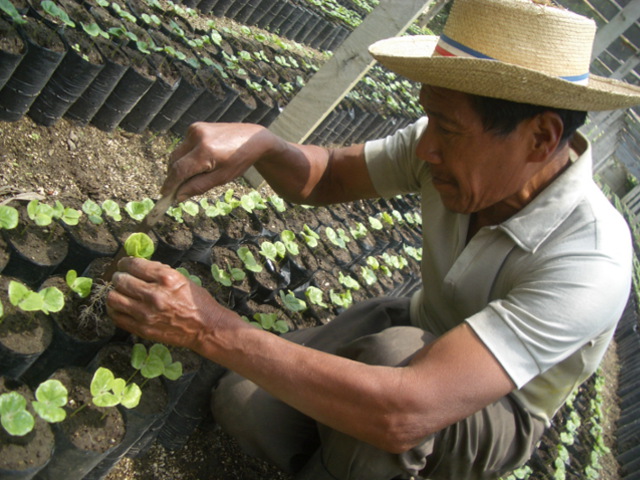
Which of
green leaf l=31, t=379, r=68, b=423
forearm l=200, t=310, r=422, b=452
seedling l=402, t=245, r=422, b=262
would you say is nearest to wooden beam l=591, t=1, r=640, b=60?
seedling l=402, t=245, r=422, b=262

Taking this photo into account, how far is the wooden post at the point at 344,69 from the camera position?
2.65m

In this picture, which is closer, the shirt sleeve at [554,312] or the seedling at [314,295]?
the shirt sleeve at [554,312]

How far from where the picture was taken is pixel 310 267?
8.67 feet

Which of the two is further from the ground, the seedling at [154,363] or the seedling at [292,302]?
the seedling at [154,363]

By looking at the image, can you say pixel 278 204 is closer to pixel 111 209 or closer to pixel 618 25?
pixel 111 209

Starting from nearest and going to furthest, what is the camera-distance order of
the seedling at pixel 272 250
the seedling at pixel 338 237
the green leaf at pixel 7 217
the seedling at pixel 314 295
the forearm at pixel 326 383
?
the forearm at pixel 326 383 → the green leaf at pixel 7 217 → the seedling at pixel 272 250 → the seedling at pixel 314 295 → the seedling at pixel 338 237

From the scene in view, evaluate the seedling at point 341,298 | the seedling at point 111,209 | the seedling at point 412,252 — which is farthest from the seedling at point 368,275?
the seedling at point 111,209

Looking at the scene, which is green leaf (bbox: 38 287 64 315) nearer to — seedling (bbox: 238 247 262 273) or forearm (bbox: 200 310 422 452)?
forearm (bbox: 200 310 422 452)

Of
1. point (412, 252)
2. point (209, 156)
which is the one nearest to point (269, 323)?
point (209, 156)

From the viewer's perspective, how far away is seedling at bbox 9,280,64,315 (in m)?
1.36

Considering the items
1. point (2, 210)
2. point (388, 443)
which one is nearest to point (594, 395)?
point (388, 443)

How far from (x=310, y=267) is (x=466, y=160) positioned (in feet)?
4.29

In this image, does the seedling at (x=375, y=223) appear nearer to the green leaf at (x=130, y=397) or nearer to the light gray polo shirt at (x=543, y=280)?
the light gray polo shirt at (x=543, y=280)

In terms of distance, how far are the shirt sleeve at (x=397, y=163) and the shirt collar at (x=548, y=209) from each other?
50cm
